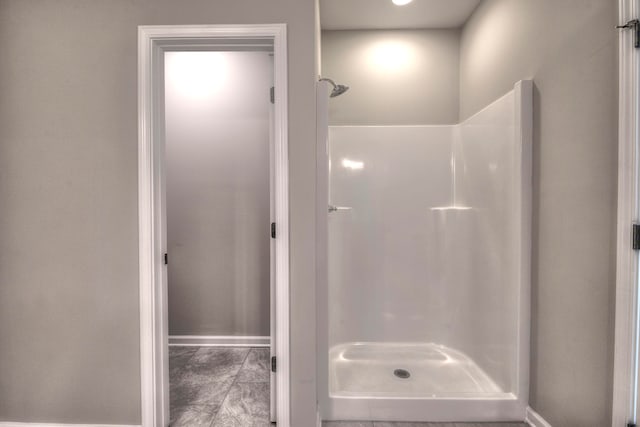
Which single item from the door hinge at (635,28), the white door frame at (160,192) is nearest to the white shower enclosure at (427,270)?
the white door frame at (160,192)

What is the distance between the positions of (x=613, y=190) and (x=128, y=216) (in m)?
2.20

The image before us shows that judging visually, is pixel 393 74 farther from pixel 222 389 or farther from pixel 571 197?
pixel 222 389

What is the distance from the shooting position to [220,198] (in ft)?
8.83

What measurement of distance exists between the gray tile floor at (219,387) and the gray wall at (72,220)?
1.14ft

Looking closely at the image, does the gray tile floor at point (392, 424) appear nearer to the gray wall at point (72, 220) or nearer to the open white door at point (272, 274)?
the open white door at point (272, 274)

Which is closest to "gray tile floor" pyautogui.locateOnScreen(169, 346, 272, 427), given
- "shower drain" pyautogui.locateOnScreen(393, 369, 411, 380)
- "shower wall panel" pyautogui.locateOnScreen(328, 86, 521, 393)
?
"shower wall panel" pyautogui.locateOnScreen(328, 86, 521, 393)

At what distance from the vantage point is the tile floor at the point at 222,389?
169 centimetres

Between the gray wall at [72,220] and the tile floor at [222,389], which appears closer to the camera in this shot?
the gray wall at [72,220]

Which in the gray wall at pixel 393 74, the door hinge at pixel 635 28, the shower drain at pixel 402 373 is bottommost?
the shower drain at pixel 402 373

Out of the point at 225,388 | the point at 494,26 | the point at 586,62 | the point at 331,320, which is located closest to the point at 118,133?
the point at 225,388

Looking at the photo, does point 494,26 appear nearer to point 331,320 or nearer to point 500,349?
point 500,349

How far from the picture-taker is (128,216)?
5.13 feet

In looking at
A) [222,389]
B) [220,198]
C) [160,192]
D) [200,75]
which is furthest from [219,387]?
[200,75]

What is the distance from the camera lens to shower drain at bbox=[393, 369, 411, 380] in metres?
2.04
